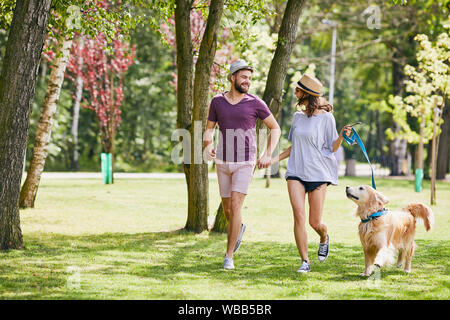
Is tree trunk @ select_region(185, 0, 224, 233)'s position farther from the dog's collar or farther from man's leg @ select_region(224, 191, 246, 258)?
the dog's collar

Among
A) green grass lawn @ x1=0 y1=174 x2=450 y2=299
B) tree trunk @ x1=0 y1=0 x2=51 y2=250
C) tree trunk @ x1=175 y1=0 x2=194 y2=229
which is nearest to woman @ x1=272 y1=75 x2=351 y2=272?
green grass lawn @ x1=0 y1=174 x2=450 y2=299

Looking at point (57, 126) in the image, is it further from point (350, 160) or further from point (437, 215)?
point (437, 215)

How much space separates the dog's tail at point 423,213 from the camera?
7672mm

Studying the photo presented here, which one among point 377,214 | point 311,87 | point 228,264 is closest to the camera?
point 377,214

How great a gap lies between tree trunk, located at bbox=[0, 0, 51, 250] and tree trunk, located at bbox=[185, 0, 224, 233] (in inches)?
116

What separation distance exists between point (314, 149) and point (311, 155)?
75 mm

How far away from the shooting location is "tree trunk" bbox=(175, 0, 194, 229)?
11281 millimetres

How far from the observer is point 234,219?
7715 mm

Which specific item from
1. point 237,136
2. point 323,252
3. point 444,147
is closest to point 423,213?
point 323,252

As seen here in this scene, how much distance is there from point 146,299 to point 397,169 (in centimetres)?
3242

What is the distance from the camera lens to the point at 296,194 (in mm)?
7473

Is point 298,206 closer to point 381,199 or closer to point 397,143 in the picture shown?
point 381,199

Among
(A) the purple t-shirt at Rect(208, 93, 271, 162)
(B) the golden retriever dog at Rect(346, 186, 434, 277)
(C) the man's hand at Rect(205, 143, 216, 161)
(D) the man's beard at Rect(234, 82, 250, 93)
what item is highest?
(D) the man's beard at Rect(234, 82, 250, 93)
